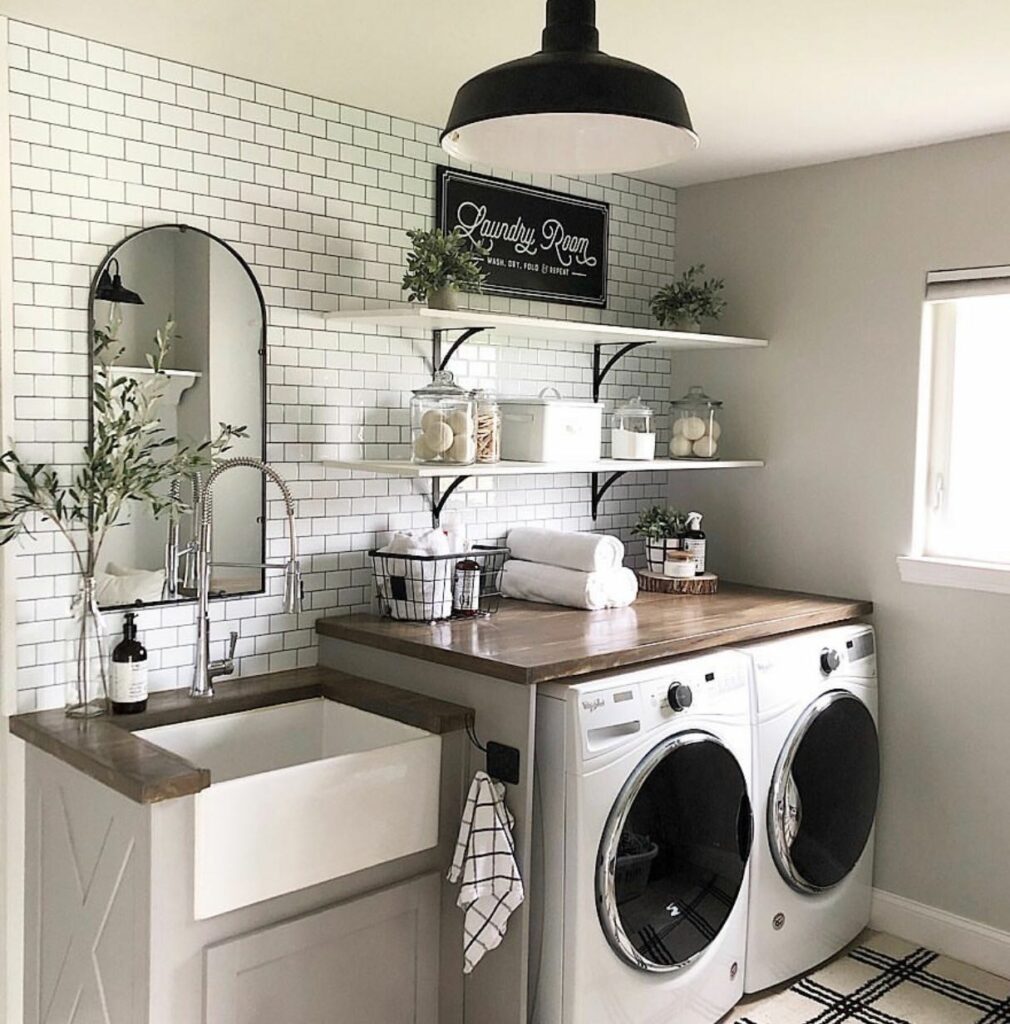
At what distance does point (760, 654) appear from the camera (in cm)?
293

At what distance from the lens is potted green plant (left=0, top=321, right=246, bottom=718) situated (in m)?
2.39

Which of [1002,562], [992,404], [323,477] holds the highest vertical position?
[992,404]

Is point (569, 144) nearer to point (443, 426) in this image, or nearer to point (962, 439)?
point (443, 426)

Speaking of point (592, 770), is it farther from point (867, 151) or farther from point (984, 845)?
point (867, 151)

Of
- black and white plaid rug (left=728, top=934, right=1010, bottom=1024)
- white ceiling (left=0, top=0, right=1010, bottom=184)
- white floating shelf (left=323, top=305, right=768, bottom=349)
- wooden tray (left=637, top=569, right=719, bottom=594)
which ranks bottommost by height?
black and white plaid rug (left=728, top=934, right=1010, bottom=1024)

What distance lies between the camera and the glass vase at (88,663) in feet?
7.89

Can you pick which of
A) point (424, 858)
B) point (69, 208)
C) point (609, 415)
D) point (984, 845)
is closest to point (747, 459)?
point (609, 415)

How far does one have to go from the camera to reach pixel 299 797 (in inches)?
85.4

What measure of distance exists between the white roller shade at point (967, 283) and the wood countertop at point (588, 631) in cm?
91

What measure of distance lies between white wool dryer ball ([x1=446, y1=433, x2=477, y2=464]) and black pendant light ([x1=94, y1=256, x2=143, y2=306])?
0.81 meters

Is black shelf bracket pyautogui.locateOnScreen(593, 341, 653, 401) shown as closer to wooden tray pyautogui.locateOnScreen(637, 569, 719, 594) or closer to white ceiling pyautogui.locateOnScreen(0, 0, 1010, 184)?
wooden tray pyautogui.locateOnScreen(637, 569, 719, 594)

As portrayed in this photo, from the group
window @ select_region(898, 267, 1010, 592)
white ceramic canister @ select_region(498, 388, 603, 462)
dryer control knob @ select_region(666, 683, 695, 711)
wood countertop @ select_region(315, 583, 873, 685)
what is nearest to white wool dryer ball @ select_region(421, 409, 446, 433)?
white ceramic canister @ select_region(498, 388, 603, 462)

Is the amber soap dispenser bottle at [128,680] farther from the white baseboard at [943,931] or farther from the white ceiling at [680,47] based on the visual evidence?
the white baseboard at [943,931]

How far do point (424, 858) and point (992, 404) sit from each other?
2.01 m
